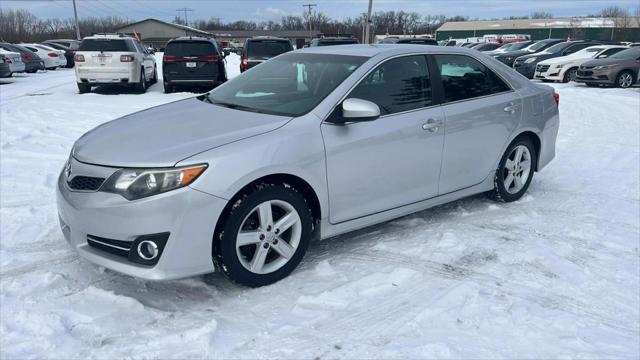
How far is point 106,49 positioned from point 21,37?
2838 inches

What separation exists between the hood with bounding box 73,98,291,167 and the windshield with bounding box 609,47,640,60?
17.2m

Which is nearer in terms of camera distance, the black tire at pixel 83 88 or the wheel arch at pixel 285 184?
the wheel arch at pixel 285 184

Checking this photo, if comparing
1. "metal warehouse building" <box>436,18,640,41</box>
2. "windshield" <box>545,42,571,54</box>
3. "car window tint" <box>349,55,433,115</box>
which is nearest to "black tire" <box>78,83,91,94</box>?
"car window tint" <box>349,55,433,115</box>

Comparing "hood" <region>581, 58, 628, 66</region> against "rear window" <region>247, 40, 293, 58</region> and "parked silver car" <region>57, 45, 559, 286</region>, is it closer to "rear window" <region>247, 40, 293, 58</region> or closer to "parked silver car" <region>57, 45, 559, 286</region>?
"rear window" <region>247, 40, 293, 58</region>

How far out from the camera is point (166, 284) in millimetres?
3490

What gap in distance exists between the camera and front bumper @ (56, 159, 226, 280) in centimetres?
296

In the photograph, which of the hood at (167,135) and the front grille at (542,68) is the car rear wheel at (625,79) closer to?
the front grille at (542,68)

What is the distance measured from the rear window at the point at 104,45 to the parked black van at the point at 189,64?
1.26 m

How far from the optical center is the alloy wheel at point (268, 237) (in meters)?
3.31

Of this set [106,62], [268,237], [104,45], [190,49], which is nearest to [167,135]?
[268,237]

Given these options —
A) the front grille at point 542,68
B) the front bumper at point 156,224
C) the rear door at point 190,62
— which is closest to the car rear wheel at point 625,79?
the front grille at point 542,68

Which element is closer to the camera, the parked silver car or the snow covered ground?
the snow covered ground

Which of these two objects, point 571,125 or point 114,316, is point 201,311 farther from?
point 571,125

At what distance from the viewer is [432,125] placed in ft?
13.9
